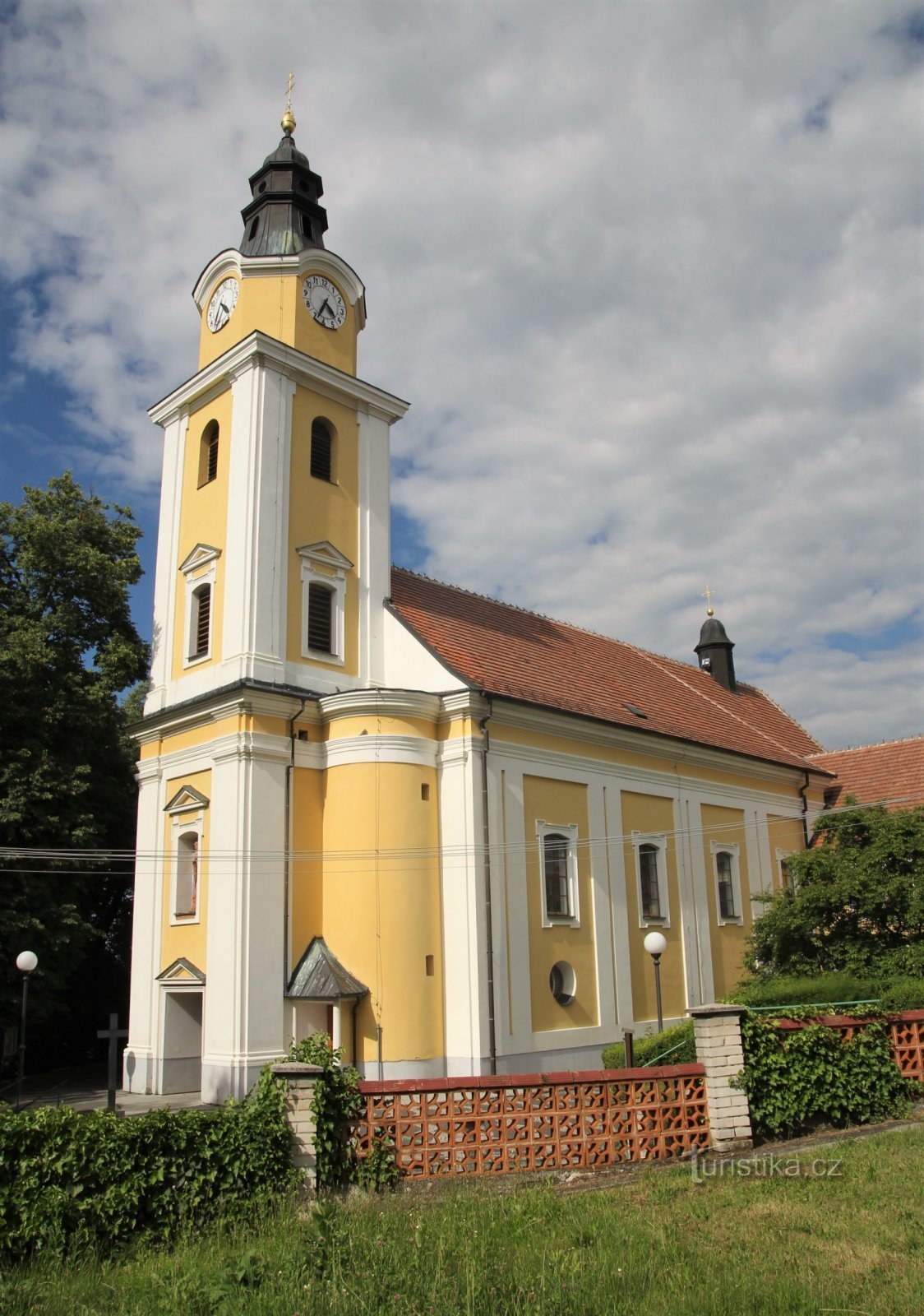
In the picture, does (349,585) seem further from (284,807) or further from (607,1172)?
(607,1172)

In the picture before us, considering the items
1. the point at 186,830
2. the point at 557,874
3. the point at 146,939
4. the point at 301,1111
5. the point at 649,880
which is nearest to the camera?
the point at 301,1111

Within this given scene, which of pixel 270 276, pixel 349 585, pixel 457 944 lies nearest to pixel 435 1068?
pixel 457 944

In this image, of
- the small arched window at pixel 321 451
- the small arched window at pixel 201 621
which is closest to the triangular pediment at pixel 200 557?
the small arched window at pixel 201 621

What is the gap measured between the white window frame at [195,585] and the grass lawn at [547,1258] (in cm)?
1497

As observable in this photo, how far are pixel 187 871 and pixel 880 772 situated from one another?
22655mm

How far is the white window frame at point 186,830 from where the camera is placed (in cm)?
2120

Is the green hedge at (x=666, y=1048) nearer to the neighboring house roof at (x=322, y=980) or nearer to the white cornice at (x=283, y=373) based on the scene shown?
the neighboring house roof at (x=322, y=980)

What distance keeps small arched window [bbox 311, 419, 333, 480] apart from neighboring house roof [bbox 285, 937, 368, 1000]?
1042cm

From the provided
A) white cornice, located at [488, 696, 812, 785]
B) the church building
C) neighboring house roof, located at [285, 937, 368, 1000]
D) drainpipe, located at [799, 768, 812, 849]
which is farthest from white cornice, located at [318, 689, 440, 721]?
drainpipe, located at [799, 768, 812, 849]

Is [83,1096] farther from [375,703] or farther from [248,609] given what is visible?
[248,609]

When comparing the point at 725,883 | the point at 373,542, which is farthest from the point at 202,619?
the point at 725,883

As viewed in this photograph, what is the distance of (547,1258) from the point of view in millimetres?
7469

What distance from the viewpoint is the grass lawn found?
667cm

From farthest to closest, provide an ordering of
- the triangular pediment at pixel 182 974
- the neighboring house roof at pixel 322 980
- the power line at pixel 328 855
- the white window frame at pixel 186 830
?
the white window frame at pixel 186 830
the triangular pediment at pixel 182 974
the power line at pixel 328 855
the neighboring house roof at pixel 322 980
